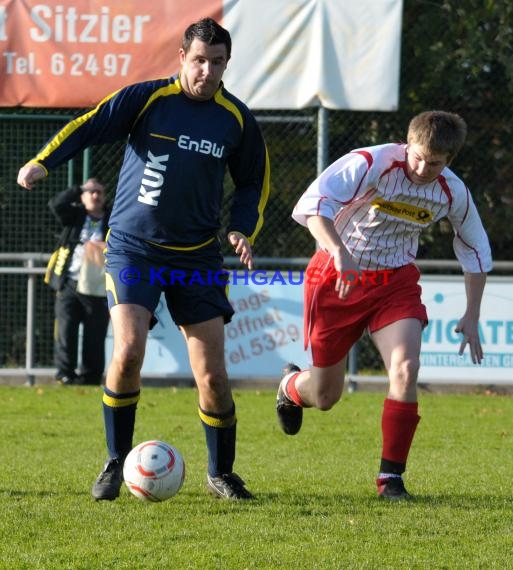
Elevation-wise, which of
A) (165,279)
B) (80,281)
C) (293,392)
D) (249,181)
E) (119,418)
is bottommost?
(80,281)

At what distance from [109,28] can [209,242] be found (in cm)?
663

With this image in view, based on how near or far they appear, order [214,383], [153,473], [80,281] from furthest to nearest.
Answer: [80,281] → [214,383] → [153,473]

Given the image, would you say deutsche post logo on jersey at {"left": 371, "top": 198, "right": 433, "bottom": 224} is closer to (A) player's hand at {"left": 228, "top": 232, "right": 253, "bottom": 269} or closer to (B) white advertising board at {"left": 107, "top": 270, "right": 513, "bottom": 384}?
(A) player's hand at {"left": 228, "top": 232, "right": 253, "bottom": 269}

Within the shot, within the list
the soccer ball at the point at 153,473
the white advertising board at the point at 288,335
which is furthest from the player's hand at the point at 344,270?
the white advertising board at the point at 288,335

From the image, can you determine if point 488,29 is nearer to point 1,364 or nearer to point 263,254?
point 263,254

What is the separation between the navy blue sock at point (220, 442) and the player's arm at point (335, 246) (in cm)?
89

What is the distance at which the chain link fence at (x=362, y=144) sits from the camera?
43.1 ft

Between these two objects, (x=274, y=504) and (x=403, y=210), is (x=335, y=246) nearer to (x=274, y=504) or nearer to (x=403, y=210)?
(x=403, y=210)

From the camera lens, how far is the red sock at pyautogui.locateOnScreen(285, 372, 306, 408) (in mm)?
7141

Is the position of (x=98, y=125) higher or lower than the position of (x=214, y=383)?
higher

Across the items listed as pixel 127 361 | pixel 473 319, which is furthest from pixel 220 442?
pixel 473 319

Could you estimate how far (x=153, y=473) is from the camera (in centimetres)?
569

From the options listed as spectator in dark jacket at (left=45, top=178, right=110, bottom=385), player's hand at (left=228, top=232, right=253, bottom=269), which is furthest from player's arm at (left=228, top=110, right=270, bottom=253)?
spectator in dark jacket at (left=45, top=178, right=110, bottom=385)

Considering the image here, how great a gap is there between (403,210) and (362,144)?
287 inches
